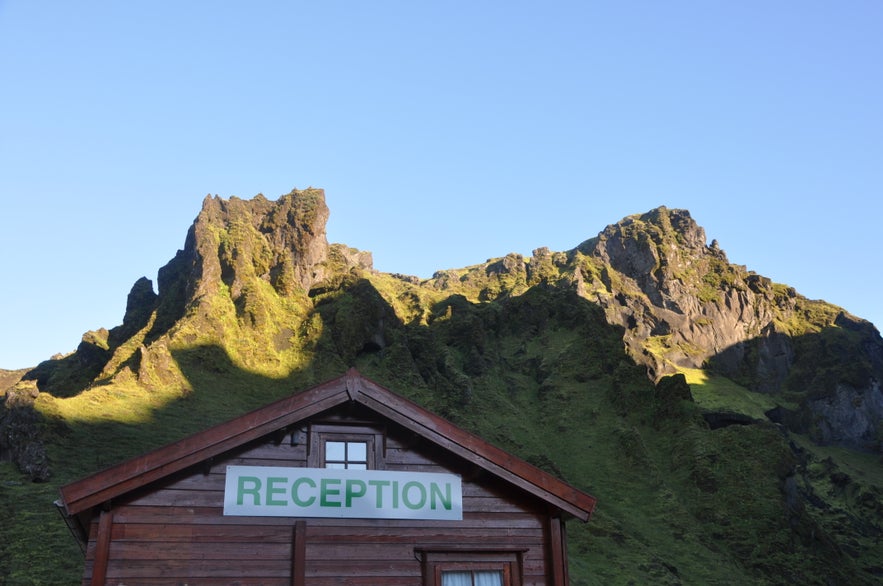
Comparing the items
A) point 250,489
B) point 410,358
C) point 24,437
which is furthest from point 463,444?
point 410,358

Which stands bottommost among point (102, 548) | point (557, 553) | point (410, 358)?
point (557, 553)

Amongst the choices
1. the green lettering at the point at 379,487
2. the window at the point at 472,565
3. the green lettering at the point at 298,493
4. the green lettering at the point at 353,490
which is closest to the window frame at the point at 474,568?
the window at the point at 472,565

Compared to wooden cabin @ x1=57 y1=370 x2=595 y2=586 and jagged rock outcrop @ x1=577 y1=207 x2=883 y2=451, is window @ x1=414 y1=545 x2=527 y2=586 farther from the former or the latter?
jagged rock outcrop @ x1=577 y1=207 x2=883 y2=451

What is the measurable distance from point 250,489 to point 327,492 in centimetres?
140

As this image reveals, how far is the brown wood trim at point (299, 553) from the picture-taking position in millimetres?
12836

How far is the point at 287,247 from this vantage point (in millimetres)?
93000

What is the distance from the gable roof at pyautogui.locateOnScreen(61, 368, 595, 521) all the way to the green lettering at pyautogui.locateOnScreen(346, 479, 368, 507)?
4.42 feet

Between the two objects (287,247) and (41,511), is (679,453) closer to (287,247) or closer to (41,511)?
(287,247)

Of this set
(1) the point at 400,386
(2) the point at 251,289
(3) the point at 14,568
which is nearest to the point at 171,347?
(2) the point at 251,289

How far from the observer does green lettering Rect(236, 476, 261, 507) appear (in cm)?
1316

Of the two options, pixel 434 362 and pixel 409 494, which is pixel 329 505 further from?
pixel 434 362

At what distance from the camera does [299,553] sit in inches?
510

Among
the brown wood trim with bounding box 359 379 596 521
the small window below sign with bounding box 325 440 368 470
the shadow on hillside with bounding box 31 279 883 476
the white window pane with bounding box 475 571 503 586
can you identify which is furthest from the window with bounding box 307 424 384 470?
the shadow on hillside with bounding box 31 279 883 476

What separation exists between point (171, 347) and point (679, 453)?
5180cm
